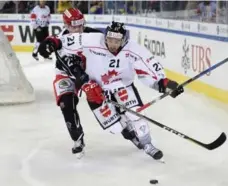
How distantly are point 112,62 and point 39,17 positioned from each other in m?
6.71

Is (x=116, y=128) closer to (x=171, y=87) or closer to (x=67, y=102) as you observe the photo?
(x=67, y=102)

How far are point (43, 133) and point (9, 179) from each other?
1.30 m

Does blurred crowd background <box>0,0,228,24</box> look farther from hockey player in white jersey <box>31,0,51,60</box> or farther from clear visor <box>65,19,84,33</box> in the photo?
clear visor <box>65,19,84,33</box>

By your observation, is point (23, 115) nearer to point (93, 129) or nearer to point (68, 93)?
point (93, 129)

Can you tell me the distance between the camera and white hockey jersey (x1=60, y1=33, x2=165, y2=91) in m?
3.70

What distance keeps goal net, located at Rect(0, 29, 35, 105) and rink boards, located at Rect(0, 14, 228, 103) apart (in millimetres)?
1873

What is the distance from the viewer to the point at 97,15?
10.9 metres

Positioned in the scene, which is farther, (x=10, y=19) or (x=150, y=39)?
(x=10, y=19)

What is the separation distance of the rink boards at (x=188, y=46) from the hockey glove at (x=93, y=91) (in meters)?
2.43

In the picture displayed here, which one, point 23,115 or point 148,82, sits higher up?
point 148,82

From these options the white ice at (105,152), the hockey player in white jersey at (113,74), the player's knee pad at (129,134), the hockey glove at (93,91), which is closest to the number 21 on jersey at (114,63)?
the hockey player in white jersey at (113,74)

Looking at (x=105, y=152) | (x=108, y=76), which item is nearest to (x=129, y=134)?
(x=105, y=152)

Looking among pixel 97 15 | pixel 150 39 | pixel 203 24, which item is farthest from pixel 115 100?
pixel 97 15

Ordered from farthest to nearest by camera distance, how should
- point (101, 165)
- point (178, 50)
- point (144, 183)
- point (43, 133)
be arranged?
point (178, 50), point (43, 133), point (101, 165), point (144, 183)
